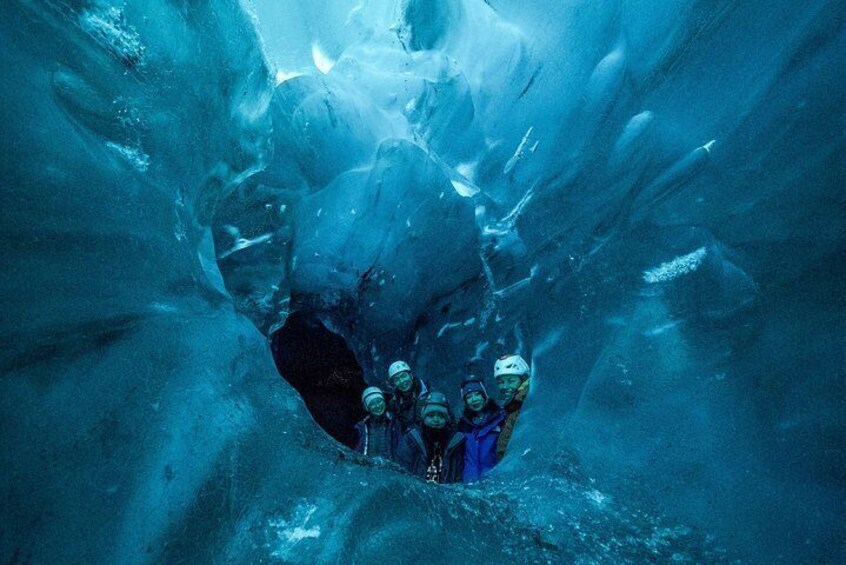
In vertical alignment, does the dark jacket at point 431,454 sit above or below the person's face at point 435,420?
below

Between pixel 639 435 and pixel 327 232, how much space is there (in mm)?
3539

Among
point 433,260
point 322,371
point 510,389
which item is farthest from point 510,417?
point 322,371

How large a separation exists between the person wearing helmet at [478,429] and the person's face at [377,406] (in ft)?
2.93

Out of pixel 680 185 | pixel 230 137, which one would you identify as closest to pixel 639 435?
pixel 680 185

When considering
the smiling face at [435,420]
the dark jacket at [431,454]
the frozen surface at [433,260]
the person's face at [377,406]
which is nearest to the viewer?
the frozen surface at [433,260]

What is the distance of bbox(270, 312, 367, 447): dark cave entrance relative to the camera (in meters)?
5.93

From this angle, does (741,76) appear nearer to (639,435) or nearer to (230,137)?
(639,435)

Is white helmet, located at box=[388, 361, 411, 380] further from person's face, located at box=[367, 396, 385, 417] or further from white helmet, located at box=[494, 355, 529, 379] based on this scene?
white helmet, located at box=[494, 355, 529, 379]

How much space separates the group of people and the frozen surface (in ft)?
1.29

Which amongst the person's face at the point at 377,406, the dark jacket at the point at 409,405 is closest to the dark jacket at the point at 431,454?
the dark jacket at the point at 409,405

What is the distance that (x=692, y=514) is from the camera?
2184 mm

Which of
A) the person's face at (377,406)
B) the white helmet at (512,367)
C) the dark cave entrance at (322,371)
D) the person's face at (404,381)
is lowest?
the white helmet at (512,367)

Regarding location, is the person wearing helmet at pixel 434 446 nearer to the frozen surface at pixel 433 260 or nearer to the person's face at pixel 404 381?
the person's face at pixel 404 381

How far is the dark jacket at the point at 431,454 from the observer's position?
4.34 metres
